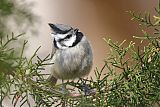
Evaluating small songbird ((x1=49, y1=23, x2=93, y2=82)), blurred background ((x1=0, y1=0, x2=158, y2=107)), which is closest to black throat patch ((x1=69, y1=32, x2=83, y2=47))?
small songbird ((x1=49, y1=23, x2=93, y2=82))

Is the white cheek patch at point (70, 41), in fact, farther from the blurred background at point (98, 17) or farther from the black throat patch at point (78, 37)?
the blurred background at point (98, 17)

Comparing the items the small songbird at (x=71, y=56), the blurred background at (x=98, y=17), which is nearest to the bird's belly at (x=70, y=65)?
the small songbird at (x=71, y=56)

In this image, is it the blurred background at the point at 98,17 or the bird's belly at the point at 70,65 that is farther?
the blurred background at the point at 98,17

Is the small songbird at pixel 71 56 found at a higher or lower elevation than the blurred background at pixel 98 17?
lower

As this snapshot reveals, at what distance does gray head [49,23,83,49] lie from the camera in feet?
3.74

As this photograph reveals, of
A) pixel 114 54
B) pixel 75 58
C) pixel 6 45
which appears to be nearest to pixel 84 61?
pixel 75 58

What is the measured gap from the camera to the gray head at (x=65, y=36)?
1.14 meters

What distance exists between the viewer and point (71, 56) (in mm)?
1265

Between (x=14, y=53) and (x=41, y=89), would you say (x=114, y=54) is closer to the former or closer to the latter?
(x=41, y=89)

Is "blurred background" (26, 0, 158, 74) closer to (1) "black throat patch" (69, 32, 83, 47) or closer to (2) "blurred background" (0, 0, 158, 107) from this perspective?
(2) "blurred background" (0, 0, 158, 107)

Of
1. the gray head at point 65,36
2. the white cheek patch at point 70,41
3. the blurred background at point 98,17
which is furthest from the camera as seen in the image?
the blurred background at point 98,17

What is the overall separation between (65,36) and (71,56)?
77mm

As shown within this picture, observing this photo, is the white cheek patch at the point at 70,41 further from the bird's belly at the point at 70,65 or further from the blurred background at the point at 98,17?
the blurred background at the point at 98,17

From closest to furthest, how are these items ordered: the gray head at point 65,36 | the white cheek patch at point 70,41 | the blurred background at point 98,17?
the gray head at point 65,36
the white cheek patch at point 70,41
the blurred background at point 98,17
